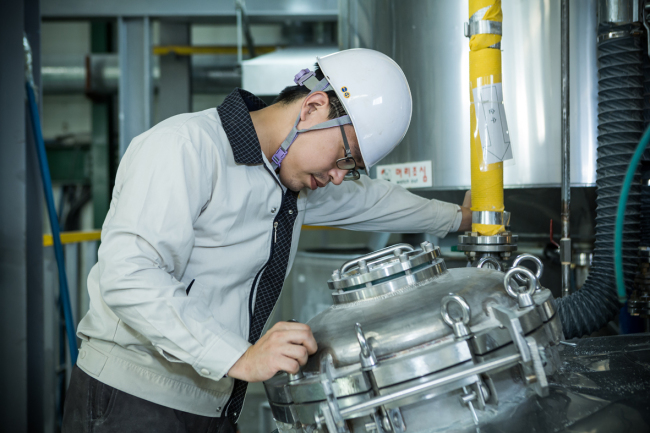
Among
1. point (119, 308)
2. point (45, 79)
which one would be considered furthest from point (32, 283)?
point (45, 79)

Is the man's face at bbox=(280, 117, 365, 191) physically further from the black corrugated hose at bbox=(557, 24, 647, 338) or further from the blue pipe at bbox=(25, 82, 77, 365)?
the blue pipe at bbox=(25, 82, 77, 365)

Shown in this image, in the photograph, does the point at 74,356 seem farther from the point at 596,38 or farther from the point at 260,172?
the point at 596,38

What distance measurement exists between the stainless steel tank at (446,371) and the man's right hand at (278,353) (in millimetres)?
20

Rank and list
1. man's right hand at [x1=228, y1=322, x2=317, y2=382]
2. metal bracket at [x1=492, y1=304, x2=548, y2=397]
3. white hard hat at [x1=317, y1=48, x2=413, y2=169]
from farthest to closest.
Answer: white hard hat at [x1=317, y1=48, x2=413, y2=169], man's right hand at [x1=228, y1=322, x2=317, y2=382], metal bracket at [x1=492, y1=304, x2=548, y2=397]

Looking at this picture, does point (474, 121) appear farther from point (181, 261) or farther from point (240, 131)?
point (181, 261)

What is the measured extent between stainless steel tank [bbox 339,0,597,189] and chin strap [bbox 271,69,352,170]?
0.47 m

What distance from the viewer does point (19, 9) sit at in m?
1.76

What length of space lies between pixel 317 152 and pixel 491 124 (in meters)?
0.38

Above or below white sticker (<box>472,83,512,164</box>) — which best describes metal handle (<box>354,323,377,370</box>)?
below

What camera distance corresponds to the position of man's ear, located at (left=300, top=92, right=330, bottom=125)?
43.3 inches

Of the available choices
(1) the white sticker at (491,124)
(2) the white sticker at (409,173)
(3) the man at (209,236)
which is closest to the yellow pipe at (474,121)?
(1) the white sticker at (491,124)

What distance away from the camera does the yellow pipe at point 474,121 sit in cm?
110

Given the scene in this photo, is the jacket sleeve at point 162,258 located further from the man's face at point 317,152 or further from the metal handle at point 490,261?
the metal handle at point 490,261

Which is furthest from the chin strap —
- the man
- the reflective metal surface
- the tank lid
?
the reflective metal surface
